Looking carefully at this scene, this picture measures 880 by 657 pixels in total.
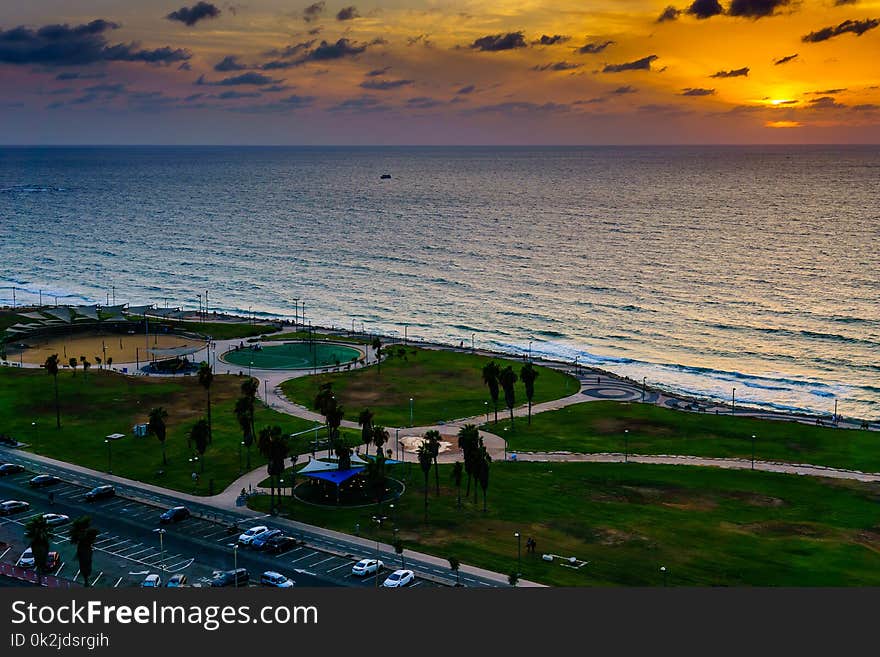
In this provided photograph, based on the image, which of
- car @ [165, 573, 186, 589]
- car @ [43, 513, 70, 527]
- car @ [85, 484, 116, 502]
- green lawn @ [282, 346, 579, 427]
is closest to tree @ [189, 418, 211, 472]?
car @ [85, 484, 116, 502]

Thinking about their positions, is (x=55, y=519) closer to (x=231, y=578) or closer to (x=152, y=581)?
(x=152, y=581)

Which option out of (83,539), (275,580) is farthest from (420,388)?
(83,539)

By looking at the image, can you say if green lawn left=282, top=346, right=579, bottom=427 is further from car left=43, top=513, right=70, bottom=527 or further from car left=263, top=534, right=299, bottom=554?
car left=43, top=513, right=70, bottom=527

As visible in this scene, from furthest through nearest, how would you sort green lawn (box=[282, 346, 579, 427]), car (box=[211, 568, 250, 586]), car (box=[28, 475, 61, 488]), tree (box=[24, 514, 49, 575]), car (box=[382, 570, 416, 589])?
1. green lawn (box=[282, 346, 579, 427])
2. car (box=[28, 475, 61, 488])
3. car (box=[211, 568, 250, 586])
4. car (box=[382, 570, 416, 589])
5. tree (box=[24, 514, 49, 575])

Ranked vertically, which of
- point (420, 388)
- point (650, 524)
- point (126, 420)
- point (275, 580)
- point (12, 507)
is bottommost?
point (650, 524)

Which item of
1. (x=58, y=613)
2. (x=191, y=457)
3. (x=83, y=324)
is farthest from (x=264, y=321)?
(x=58, y=613)

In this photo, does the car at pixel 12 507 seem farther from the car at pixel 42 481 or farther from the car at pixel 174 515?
the car at pixel 174 515
